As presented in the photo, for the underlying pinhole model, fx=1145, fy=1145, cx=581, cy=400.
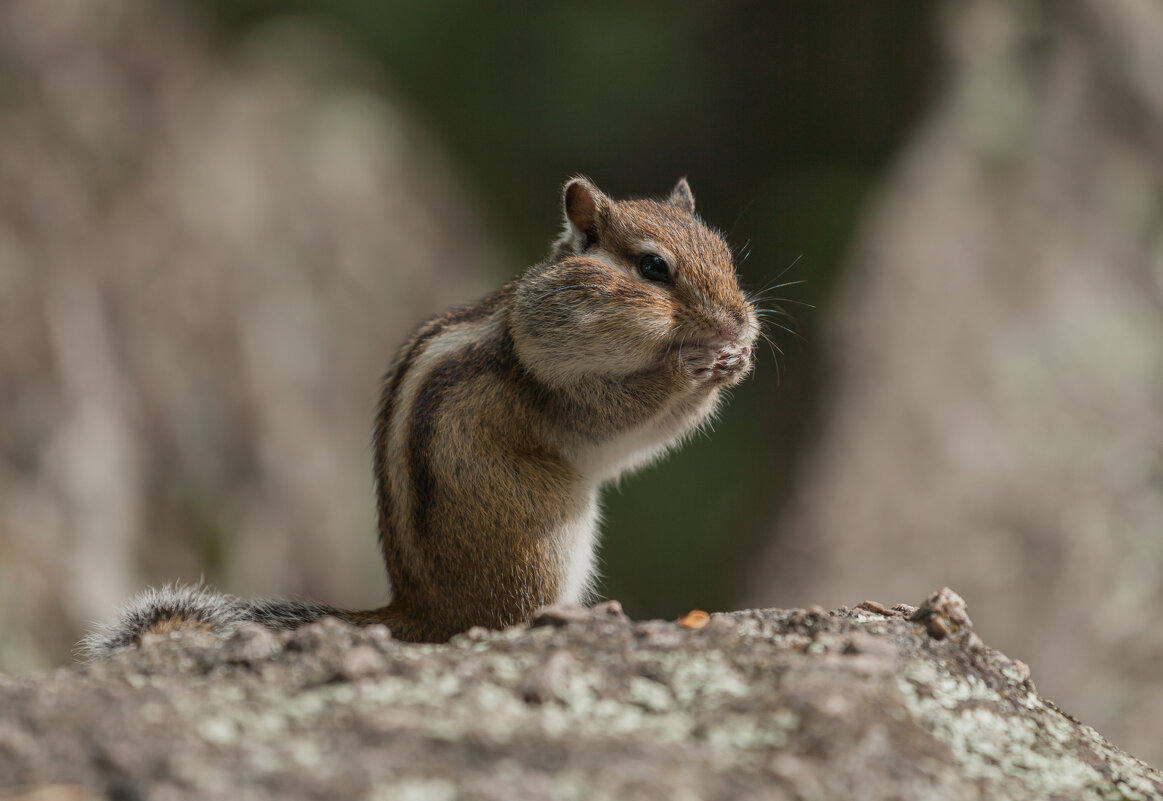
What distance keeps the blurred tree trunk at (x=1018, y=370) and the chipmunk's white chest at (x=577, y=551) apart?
15.1 feet

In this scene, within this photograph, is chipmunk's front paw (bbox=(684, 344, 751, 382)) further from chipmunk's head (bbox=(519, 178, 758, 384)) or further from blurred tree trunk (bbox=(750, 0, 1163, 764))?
blurred tree trunk (bbox=(750, 0, 1163, 764))

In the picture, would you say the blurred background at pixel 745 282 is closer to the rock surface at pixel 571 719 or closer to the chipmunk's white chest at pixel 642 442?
the chipmunk's white chest at pixel 642 442

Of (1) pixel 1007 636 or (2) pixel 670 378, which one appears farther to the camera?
(1) pixel 1007 636

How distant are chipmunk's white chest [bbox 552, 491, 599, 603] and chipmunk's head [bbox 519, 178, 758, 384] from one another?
0.49 meters

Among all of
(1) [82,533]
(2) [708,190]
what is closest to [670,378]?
(1) [82,533]

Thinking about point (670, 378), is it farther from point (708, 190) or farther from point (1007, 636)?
point (708, 190)

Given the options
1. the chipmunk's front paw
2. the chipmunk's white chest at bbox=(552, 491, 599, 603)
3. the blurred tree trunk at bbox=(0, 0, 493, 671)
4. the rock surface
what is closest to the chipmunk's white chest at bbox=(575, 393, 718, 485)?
the chipmunk's white chest at bbox=(552, 491, 599, 603)

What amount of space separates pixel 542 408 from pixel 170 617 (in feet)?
4.45

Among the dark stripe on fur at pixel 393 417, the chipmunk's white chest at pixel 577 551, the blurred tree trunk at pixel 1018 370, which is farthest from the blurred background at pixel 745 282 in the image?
the chipmunk's white chest at pixel 577 551

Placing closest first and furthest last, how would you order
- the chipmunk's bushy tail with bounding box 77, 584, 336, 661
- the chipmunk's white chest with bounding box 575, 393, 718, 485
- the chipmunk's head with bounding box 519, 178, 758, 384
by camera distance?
the chipmunk's bushy tail with bounding box 77, 584, 336, 661 → the chipmunk's head with bounding box 519, 178, 758, 384 → the chipmunk's white chest with bounding box 575, 393, 718, 485

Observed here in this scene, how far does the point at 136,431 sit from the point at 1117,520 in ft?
22.4

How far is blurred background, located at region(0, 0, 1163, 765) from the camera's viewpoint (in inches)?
302

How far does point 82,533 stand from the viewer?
7.21 m

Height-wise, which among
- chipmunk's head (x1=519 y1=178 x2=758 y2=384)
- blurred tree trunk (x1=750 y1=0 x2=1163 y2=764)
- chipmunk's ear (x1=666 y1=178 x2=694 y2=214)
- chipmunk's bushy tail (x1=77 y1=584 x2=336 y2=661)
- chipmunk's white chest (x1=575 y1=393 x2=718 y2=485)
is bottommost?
chipmunk's bushy tail (x1=77 y1=584 x2=336 y2=661)
